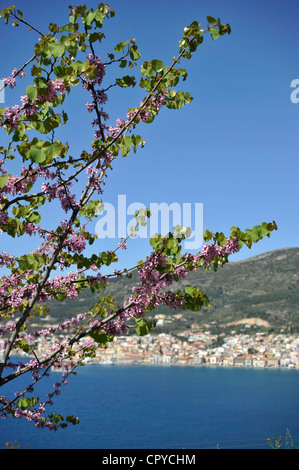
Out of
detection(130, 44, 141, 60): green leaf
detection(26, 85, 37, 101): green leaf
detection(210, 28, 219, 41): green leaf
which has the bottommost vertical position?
detection(26, 85, 37, 101): green leaf

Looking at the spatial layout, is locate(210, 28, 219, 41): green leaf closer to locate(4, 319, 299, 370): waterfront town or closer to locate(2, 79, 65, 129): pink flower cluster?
locate(2, 79, 65, 129): pink flower cluster

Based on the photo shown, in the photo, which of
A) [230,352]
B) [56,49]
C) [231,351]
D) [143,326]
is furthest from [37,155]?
[231,351]

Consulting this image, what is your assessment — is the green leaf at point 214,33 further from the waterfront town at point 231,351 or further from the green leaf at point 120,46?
the waterfront town at point 231,351

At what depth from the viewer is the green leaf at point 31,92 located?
140 inches

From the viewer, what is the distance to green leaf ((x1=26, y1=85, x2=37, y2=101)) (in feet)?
11.7

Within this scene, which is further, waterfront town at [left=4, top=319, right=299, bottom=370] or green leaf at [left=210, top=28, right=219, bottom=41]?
waterfront town at [left=4, top=319, right=299, bottom=370]

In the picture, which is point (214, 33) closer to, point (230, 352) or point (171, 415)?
point (171, 415)

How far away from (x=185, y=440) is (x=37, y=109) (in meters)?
59.0

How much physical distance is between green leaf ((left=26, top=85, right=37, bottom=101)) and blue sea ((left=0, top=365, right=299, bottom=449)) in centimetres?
4022

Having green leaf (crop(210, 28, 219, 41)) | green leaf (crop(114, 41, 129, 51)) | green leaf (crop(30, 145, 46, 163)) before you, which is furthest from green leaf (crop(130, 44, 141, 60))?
green leaf (crop(30, 145, 46, 163))

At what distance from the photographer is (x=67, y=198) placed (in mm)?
4395

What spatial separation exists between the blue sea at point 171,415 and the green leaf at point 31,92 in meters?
40.2

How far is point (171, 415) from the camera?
Result: 7625 cm

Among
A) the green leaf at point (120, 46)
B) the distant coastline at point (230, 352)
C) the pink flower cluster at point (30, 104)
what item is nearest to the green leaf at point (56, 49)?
→ the pink flower cluster at point (30, 104)
